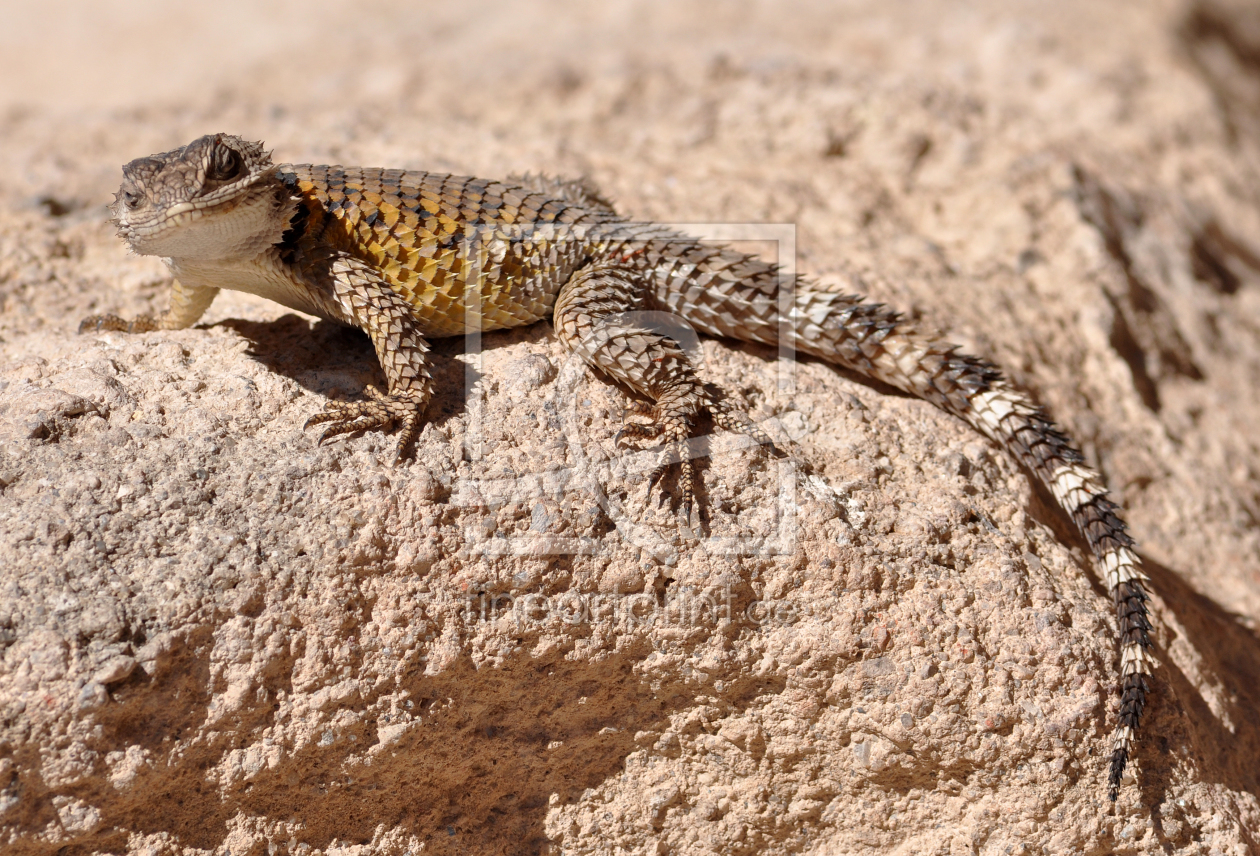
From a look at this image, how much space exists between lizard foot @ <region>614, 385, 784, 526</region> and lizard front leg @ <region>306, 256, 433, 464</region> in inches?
34.4

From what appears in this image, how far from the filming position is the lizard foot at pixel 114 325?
14.0 ft

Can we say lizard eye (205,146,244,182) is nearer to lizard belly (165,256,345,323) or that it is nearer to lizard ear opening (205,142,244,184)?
lizard ear opening (205,142,244,184)

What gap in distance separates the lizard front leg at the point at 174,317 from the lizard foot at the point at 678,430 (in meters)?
2.11

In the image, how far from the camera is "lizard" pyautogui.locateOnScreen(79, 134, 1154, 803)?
358 centimetres

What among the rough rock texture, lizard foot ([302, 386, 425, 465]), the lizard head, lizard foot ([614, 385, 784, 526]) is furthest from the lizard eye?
lizard foot ([614, 385, 784, 526])

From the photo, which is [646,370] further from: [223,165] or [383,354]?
[223,165]

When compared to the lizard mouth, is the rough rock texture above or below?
below

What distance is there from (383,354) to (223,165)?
947 millimetres

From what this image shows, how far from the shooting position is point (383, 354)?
3803 millimetres

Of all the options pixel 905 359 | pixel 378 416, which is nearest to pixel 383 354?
pixel 378 416

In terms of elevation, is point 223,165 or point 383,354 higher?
point 223,165

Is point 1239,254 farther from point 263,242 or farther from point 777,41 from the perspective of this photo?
point 263,242

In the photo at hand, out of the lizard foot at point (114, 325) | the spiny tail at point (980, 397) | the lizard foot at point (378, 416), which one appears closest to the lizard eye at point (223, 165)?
the lizard foot at point (378, 416)

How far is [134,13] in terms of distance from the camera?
13820 millimetres
